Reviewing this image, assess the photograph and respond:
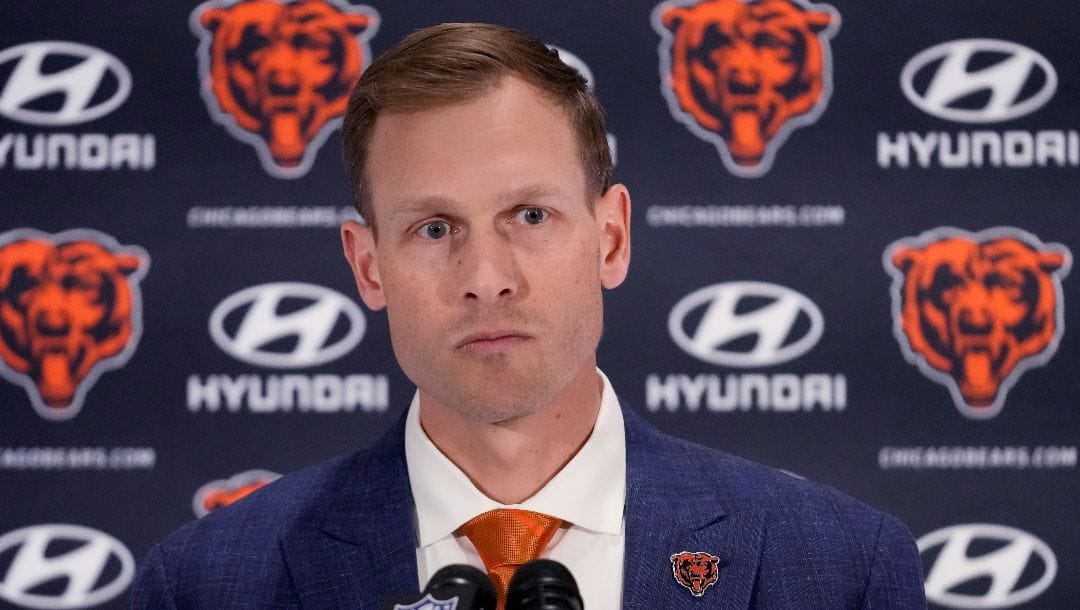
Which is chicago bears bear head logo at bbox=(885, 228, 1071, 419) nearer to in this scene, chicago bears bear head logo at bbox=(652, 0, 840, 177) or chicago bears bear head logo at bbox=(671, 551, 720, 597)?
chicago bears bear head logo at bbox=(652, 0, 840, 177)

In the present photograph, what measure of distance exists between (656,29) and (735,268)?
700mm

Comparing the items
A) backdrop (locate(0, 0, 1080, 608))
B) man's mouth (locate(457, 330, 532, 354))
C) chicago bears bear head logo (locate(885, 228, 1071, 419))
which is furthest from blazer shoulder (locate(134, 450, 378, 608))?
chicago bears bear head logo (locate(885, 228, 1071, 419))

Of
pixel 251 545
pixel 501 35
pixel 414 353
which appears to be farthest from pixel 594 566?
pixel 501 35

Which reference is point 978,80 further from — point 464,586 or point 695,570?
point 464,586

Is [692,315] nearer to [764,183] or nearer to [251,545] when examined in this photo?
[764,183]

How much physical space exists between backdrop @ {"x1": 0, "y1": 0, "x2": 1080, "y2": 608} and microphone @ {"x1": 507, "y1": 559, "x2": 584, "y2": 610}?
88.7 inches

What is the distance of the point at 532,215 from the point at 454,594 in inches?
28.7

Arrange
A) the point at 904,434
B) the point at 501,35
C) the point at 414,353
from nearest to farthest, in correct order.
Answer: the point at 414,353, the point at 501,35, the point at 904,434

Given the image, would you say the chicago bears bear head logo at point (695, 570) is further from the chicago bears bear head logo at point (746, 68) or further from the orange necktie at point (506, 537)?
the chicago bears bear head logo at point (746, 68)

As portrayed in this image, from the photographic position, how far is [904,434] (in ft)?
11.2

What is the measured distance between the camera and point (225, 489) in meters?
3.45

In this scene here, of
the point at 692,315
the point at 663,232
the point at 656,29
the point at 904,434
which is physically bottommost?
the point at 904,434

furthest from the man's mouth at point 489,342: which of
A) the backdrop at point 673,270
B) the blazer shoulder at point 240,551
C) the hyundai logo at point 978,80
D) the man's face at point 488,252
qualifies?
the hyundai logo at point 978,80

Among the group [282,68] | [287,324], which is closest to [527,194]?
[287,324]
